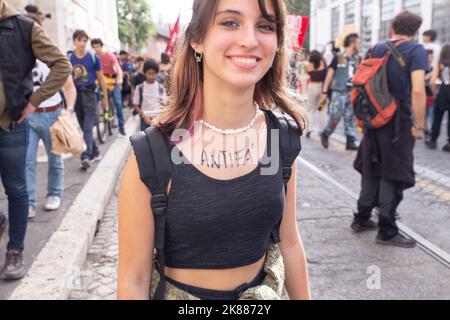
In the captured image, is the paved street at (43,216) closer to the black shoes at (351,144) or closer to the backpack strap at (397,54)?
the backpack strap at (397,54)

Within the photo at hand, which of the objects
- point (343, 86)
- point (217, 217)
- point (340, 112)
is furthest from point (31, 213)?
point (343, 86)

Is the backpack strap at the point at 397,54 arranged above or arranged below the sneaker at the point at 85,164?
above

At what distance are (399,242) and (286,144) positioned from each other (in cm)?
290

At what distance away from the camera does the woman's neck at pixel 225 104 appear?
1.38 m

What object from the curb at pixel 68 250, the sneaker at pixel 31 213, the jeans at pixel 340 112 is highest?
the jeans at pixel 340 112

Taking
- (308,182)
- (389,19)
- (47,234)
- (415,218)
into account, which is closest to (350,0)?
(389,19)

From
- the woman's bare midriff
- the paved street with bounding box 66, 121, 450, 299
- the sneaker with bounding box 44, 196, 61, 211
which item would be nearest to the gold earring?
the woman's bare midriff

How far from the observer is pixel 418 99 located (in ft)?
12.7

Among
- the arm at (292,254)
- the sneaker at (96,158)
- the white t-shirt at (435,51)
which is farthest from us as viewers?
the white t-shirt at (435,51)

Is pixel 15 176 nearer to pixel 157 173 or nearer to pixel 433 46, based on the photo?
pixel 157 173

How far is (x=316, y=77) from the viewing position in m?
9.94

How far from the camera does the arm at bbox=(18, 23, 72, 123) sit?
3.11 m

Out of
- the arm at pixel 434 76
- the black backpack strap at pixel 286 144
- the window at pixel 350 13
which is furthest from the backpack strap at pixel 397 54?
the window at pixel 350 13
